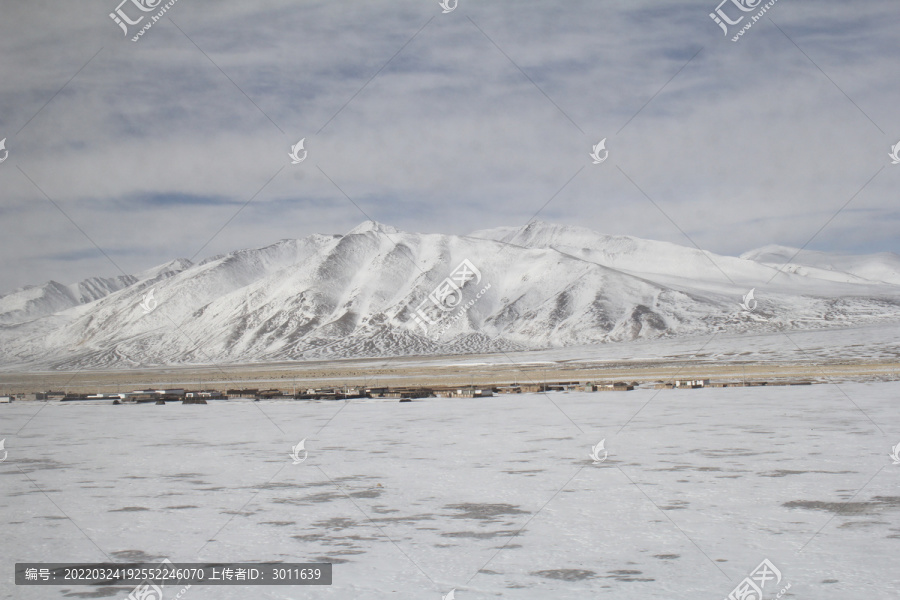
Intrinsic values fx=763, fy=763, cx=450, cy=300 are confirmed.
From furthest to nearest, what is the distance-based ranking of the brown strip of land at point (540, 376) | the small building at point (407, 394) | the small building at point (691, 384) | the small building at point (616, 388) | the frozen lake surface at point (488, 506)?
1. the brown strip of land at point (540, 376)
2. the small building at point (691, 384)
3. the small building at point (616, 388)
4. the small building at point (407, 394)
5. the frozen lake surface at point (488, 506)

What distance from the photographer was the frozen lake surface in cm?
823

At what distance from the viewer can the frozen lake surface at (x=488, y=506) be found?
8227mm

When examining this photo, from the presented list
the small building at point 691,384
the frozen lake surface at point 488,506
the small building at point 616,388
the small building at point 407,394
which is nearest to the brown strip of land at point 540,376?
the small building at point 691,384

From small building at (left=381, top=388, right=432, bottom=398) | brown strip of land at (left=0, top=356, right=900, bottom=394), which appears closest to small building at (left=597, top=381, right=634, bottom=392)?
brown strip of land at (left=0, top=356, right=900, bottom=394)

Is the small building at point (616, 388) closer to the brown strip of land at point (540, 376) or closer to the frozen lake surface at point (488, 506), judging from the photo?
the brown strip of land at point (540, 376)

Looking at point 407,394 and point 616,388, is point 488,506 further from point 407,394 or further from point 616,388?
point 616,388

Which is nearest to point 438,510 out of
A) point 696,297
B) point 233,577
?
point 233,577

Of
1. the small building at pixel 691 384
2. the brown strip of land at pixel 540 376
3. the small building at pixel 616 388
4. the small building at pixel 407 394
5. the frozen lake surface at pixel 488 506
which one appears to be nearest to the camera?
the frozen lake surface at pixel 488 506

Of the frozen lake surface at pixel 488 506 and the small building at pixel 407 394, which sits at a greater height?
the small building at pixel 407 394

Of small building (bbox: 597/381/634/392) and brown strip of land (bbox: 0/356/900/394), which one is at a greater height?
brown strip of land (bbox: 0/356/900/394)

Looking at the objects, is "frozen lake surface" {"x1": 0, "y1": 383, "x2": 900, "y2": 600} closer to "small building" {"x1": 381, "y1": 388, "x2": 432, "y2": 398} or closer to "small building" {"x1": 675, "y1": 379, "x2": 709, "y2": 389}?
"small building" {"x1": 381, "y1": 388, "x2": 432, "y2": 398}

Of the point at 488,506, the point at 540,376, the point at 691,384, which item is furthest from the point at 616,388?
the point at 488,506

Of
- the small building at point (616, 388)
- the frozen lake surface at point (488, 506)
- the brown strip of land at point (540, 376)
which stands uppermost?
the brown strip of land at point (540, 376)

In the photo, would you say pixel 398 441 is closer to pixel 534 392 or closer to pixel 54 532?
pixel 54 532
